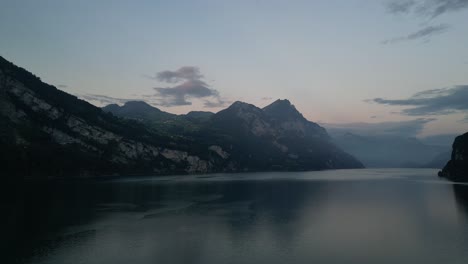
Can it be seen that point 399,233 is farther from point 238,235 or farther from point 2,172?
point 2,172

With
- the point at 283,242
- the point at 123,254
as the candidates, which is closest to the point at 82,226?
the point at 123,254

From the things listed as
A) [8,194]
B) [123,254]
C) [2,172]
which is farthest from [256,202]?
[2,172]

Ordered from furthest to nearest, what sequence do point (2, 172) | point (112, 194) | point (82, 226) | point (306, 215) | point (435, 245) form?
point (2, 172) < point (112, 194) < point (306, 215) < point (82, 226) < point (435, 245)

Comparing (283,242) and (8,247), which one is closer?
(8,247)

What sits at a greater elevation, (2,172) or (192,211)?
(2,172)

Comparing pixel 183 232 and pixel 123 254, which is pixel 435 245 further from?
pixel 123 254

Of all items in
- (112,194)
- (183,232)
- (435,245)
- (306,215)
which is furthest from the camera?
(112,194)

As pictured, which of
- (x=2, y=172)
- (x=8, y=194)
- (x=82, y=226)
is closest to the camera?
(x=82, y=226)
